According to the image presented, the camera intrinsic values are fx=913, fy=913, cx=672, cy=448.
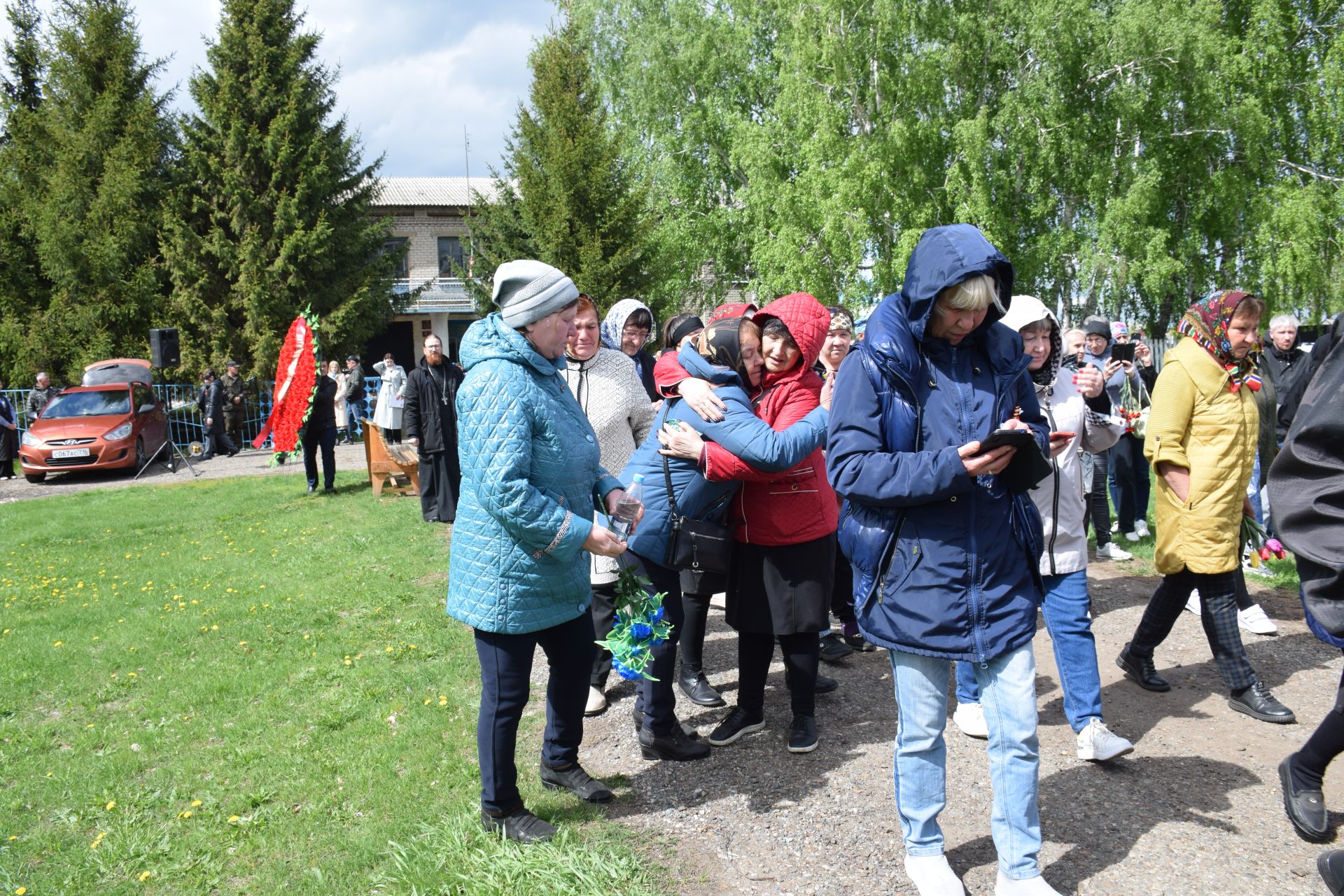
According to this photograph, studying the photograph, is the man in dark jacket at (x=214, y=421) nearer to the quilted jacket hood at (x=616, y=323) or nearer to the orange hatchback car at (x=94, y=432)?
the orange hatchback car at (x=94, y=432)

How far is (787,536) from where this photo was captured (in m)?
4.07

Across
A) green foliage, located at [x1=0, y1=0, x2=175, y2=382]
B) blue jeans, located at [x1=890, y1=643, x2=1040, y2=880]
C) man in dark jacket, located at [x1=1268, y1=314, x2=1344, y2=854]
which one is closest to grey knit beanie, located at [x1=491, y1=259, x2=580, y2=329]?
blue jeans, located at [x1=890, y1=643, x2=1040, y2=880]

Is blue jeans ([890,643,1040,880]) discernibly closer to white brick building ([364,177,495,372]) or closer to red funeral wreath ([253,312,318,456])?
red funeral wreath ([253,312,318,456])

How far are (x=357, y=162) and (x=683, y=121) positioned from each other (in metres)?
10.1

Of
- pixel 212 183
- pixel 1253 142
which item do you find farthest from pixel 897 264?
pixel 212 183

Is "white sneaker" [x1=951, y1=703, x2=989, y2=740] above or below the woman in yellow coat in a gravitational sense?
below

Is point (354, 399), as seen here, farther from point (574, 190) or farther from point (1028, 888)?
point (1028, 888)

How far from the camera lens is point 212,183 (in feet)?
83.7

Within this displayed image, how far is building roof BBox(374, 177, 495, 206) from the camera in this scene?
47.3 metres

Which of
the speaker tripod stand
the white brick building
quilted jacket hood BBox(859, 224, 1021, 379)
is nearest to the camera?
quilted jacket hood BBox(859, 224, 1021, 379)

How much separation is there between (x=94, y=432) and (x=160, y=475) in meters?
1.37

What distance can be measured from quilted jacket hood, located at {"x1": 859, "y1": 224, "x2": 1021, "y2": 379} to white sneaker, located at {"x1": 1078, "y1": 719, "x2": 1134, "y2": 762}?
195 centimetres

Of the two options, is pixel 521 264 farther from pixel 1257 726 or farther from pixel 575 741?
pixel 1257 726

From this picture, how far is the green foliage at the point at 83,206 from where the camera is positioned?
2503cm
